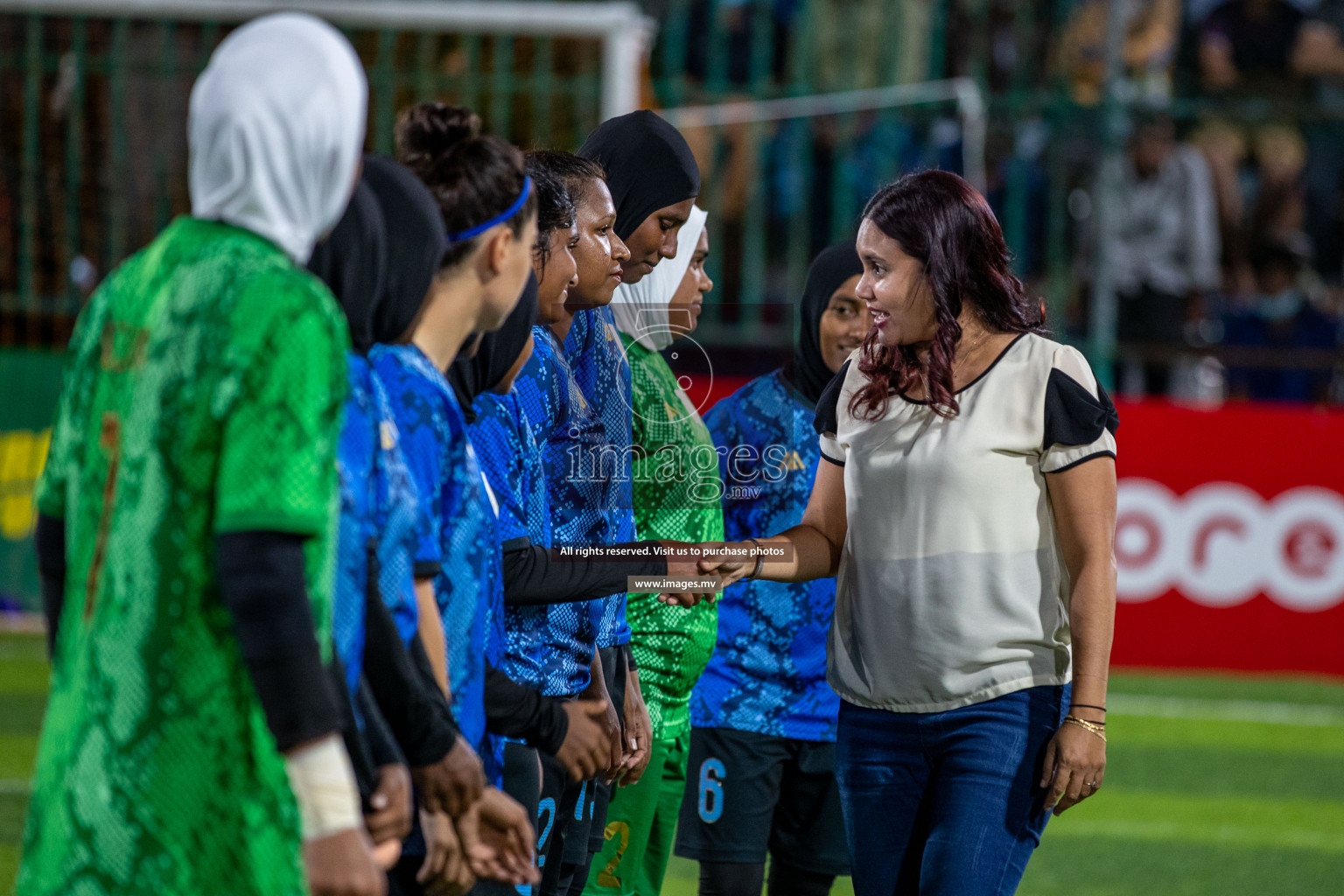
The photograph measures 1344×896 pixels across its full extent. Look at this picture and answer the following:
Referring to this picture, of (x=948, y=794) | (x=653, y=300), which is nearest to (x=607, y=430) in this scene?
(x=653, y=300)

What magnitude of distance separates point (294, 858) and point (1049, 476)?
1753mm

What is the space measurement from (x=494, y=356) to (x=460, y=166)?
36 cm

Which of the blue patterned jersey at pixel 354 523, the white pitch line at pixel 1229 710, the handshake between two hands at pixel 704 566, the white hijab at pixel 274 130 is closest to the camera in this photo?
the white hijab at pixel 274 130

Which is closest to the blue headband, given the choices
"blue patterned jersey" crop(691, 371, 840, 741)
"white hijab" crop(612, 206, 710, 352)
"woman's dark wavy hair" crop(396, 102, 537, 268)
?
"woman's dark wavy hair" crop(396, 102, 537, 268)

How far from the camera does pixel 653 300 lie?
379cm

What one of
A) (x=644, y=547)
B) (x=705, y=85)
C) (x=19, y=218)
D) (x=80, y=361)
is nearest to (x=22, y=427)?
(x=19, y=218)

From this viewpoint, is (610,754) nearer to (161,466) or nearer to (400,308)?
(400,308)

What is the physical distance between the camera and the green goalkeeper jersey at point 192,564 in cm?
186

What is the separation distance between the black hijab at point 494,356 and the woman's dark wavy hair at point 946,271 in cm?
86

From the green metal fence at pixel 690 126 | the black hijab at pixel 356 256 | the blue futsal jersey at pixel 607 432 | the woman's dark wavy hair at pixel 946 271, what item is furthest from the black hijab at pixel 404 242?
the green metal fence at pixel 690 126

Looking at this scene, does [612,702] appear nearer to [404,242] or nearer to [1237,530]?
[404,242]

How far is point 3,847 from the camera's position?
589cm

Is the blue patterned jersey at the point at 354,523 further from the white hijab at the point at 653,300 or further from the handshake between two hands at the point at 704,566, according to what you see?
the white hijab at the point at 653,300

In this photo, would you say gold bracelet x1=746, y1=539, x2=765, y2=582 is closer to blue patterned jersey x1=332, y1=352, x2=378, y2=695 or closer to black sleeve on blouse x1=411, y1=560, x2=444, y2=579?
black sleeve on blouse x1=411, y1=560, x2=444, y2=579
